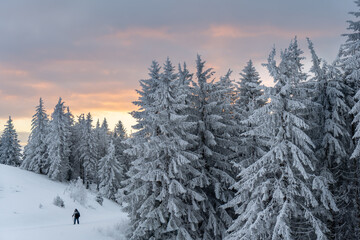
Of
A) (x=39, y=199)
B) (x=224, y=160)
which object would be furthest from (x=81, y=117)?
(x=224, y=160)

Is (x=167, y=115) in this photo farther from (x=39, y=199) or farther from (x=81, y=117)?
(x=81, y=117)

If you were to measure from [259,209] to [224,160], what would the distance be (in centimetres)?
802

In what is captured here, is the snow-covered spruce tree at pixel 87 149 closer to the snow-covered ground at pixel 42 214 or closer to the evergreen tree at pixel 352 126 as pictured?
the snow-covered ground at pixel 42 214

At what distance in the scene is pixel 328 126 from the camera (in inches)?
741

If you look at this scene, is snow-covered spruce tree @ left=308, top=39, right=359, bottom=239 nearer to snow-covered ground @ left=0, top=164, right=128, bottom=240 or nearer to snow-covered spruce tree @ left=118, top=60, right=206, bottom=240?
snow-covered spruce tree @ left=118, top=60, right=206, bottom=240

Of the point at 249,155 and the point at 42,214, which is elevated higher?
the point at 249,155

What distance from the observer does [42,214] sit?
29375 mm

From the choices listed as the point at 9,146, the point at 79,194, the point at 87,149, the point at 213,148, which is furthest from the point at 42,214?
the point at 9,146

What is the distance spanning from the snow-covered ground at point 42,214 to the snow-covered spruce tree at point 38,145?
11.4 ft

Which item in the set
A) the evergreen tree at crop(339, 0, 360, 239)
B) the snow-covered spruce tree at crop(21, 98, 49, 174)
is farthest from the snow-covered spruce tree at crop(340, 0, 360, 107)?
the snow-covered spruce tree at crop(21, 98, 49, 174)

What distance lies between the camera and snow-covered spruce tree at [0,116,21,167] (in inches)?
2386

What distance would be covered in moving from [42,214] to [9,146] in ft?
129

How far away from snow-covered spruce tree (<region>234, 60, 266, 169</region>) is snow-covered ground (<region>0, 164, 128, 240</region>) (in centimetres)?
1170

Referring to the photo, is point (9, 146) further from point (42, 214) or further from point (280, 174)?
point (280, 174)
